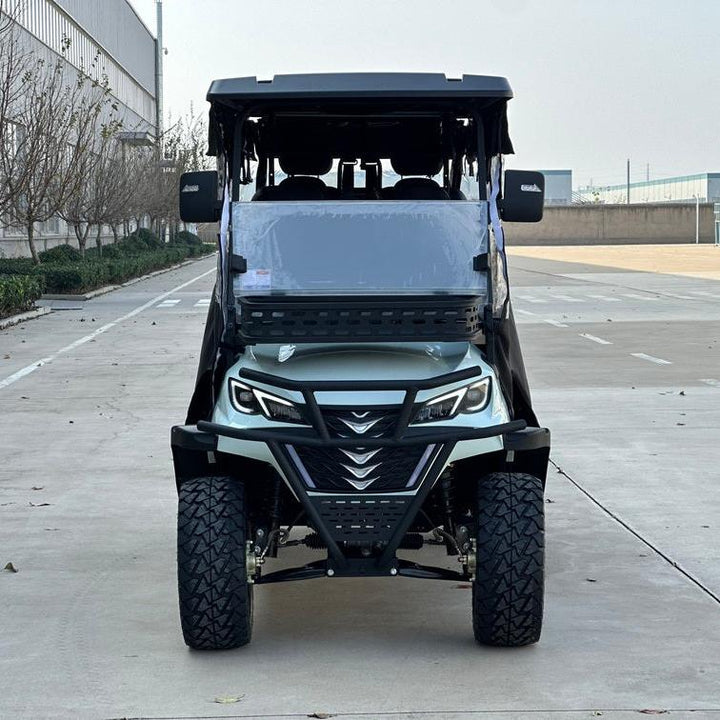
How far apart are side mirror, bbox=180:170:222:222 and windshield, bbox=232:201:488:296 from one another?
126mm

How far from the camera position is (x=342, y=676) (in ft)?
20.1

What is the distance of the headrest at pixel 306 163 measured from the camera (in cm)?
814

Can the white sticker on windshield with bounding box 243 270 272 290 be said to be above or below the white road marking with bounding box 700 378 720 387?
above

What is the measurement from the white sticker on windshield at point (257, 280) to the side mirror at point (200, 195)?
0.32 metres

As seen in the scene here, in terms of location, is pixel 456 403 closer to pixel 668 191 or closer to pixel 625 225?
pixel 625 225

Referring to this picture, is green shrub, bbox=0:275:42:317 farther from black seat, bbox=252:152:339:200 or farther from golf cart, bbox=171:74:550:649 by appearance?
golf cart, bbox=171:74:550:649

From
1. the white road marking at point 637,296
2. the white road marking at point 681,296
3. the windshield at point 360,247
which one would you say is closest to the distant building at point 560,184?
the white road marking at point 637,296

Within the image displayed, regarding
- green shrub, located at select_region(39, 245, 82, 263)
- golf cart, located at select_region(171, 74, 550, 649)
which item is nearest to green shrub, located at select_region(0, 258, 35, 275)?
green shrub, located at select_region(39, 245, 82, 263)

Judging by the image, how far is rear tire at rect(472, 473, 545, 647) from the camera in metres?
6.28

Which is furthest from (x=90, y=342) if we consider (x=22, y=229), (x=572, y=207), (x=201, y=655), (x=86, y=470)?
(x=572, y=207)

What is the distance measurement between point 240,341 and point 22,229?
159 ft

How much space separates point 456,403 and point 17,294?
2467 cm

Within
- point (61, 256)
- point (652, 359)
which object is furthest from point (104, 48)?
point (652, 359)

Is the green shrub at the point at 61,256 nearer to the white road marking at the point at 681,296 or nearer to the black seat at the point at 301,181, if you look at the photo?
the white road marking at the point at 681,296
